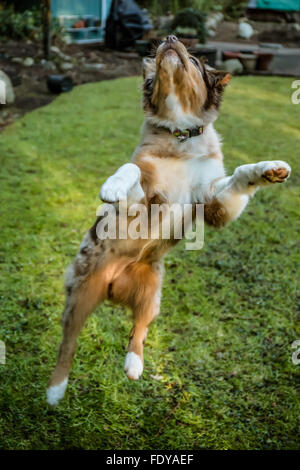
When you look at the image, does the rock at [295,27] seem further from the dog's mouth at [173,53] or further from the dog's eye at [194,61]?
the dog's mouth at [173,53]

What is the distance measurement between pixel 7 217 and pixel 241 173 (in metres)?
3.24

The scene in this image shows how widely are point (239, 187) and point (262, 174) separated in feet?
0.76

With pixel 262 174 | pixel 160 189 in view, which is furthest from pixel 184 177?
pixel 262 174

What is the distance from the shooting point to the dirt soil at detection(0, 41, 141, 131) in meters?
8.98

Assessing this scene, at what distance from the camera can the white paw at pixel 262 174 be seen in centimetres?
217

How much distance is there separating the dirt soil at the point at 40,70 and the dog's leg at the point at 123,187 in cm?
595

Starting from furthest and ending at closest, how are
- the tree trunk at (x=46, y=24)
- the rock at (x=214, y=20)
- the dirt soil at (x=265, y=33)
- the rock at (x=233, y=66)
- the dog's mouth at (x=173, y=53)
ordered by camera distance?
1. the rock at (x=214, y=20)
2. the dirt soil at (x=265, y=33)
3. the rock at (x=233, y=66)
4. the tree trunk at (x=46, y=24)
5. the dog's mouth at (x=173, y=53)

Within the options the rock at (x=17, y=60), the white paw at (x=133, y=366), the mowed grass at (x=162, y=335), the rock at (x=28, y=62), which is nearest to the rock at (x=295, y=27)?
the rock at (x=28, y=62)

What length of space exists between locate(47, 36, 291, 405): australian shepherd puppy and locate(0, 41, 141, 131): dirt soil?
18.5 ft

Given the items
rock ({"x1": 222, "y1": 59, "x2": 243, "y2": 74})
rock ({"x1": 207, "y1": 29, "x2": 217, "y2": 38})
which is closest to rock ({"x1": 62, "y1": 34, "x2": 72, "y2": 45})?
rock ({"x1": 222, "y1": 59, "x2": 243, "y2": 74})

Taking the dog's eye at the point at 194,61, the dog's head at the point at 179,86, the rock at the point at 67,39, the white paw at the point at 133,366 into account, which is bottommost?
the white paw at the point at 133,366

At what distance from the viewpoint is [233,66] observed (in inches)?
484

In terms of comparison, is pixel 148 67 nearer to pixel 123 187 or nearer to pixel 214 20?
pixel 123 187
